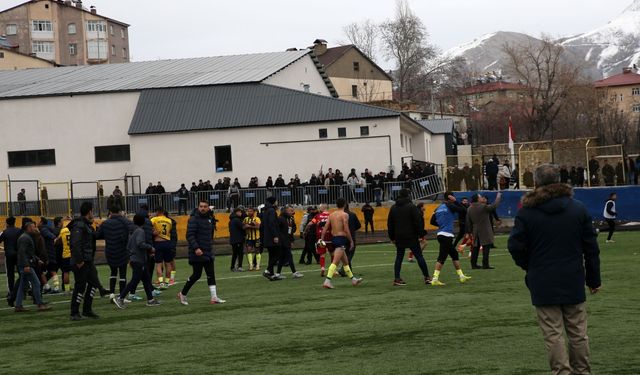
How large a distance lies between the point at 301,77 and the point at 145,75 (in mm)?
10047

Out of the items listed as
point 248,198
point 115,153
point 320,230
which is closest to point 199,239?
point 320,230

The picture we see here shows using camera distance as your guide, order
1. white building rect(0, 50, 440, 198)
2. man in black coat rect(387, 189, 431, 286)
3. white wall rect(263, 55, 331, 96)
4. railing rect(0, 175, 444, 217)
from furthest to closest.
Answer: white wall rect(263, 55, 331, 96)
white building rect(0, 50, 440, 198)
railing rect(0, 175, 444, 217)
man in black coat rect(387, 189, 431, 286)

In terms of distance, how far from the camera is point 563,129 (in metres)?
111

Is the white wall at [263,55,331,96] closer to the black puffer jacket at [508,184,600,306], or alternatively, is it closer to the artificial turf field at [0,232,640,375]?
the artificial turf field at [0,232,640,375]

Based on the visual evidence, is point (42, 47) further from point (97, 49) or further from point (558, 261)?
point (558, 261)

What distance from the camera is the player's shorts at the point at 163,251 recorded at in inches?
907

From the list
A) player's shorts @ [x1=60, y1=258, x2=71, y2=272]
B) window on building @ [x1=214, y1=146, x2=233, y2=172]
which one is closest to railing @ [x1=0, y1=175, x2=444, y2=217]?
window on building @ [x1=214, y1=146, x2=233, y2=172]

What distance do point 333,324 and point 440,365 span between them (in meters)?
4.05

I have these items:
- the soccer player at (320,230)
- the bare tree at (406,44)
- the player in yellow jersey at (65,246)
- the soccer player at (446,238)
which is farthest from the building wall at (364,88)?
the soccer player at (446,238)

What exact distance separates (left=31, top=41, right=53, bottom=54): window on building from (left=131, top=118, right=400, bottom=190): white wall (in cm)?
7869

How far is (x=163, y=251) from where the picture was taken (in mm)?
23234

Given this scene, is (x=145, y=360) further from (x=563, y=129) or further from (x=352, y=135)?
(x=563, y=129)

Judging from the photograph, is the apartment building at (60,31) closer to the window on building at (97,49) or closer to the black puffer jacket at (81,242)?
the window on building at (97,49)

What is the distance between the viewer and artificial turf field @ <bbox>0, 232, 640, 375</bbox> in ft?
38.7
